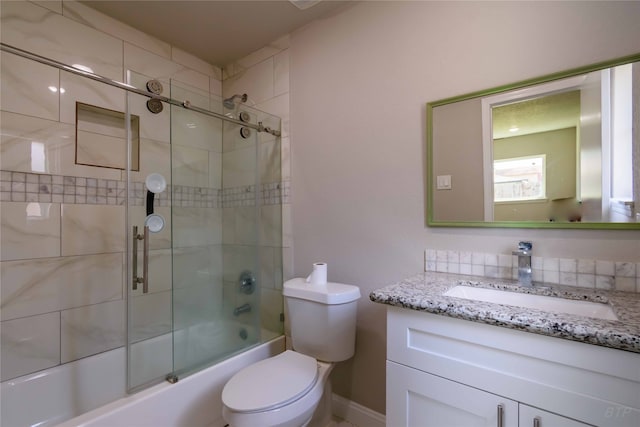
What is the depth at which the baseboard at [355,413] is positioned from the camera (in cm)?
154

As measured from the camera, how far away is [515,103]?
121 centimetres

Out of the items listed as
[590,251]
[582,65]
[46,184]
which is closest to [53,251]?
[46,184]

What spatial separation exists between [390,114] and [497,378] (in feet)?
4.06

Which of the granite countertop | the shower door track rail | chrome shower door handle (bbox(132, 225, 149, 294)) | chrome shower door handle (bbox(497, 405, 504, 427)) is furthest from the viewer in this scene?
chrome shower door handle (bbox(132, 225, 149, 294))

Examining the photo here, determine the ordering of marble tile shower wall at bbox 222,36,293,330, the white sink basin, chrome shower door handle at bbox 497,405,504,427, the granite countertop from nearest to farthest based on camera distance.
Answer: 1. the granite countertop
2. chrome shower door handle at bbox 497,405,504,427
3. the white sink basin
4. marble tile shower wall at bbox 222,36,293,330

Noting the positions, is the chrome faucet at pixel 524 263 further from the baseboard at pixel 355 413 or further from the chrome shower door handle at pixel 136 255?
the chrome shower door handle at pixel 136 255

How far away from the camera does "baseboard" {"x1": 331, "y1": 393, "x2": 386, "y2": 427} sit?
5.06ft

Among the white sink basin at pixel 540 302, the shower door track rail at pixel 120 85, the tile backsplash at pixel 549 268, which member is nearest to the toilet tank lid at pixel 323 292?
the tile backsplash at pixel 549 268

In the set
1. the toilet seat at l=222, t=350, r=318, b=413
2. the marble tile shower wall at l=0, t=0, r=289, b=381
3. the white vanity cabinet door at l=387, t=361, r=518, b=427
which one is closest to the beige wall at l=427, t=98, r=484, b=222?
the white vanity cabinet door at l=387, t=361, r=518, b=427

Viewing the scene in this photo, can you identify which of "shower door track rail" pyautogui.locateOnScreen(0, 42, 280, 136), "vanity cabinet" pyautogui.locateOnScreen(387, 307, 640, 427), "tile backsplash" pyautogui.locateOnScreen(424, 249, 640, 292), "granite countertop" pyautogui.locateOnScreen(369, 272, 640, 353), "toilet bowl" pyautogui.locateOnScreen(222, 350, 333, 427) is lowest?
"toilet bowl" pyautogui.locateOnScreen(222, 350, 333, 427)

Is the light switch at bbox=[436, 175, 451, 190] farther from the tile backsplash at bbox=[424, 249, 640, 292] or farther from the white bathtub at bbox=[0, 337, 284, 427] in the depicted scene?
the white bathtub at bbox=[0, 337, 284, 427]

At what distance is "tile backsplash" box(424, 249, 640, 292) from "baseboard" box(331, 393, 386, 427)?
2.90 feet

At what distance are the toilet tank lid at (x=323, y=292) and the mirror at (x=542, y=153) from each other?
1.79 ft

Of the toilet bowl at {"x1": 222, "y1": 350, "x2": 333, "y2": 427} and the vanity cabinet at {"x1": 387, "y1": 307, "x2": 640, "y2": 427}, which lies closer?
the vanity cabinet at {"x1": 387, "y1": 307, "x2": 640, "y2": 427}
